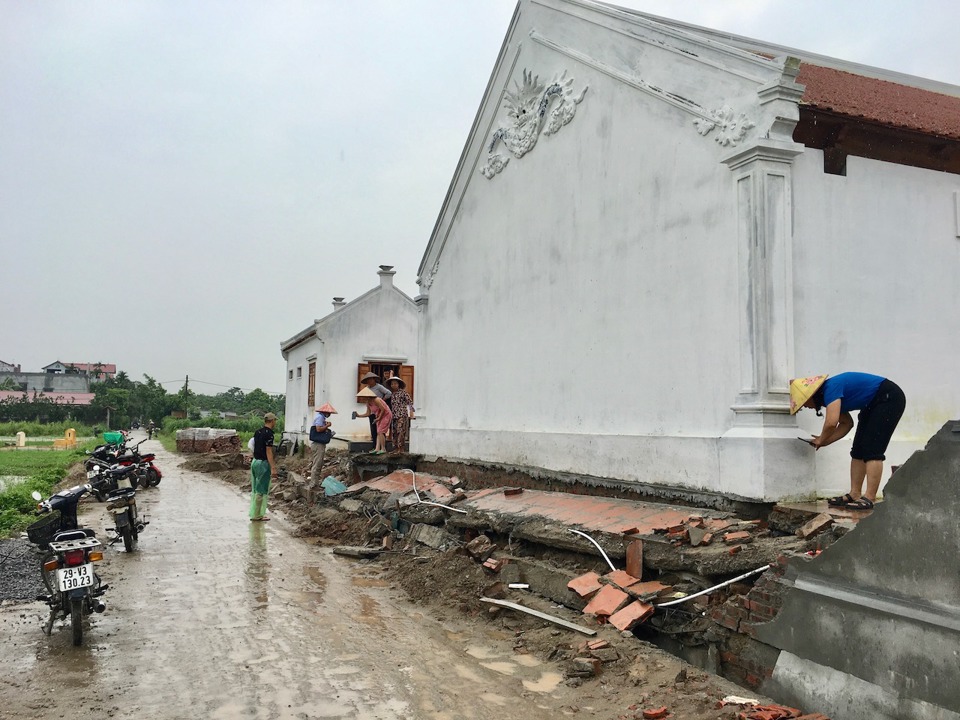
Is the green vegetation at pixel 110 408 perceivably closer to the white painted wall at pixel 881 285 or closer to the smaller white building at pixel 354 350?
the smaller white building at pixel 354 350

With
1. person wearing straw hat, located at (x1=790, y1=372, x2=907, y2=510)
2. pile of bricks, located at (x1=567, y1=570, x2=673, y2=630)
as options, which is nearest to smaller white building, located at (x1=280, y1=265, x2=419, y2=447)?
pile of bricks, located at (x1=567, y1=570, x2=673, y2=630)

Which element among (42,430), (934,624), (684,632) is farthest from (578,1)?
(42,430)

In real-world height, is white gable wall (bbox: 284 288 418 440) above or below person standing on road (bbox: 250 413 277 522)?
above

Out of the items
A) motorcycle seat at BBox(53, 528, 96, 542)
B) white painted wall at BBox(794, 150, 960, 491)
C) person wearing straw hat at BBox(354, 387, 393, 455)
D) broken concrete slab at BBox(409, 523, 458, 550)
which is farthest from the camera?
person wearing straw hat at BBox(354, 387, 393, 455)

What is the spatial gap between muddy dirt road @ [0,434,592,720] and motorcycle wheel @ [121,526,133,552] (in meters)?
0.74

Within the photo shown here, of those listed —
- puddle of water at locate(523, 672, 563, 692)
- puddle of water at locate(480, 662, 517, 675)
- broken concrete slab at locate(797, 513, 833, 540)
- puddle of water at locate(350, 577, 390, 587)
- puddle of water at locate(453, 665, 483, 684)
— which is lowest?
puddle of water at locate(350, 577, 390, 587)

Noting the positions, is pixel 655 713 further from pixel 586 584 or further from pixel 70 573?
pixel 70 573

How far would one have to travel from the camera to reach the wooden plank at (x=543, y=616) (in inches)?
240

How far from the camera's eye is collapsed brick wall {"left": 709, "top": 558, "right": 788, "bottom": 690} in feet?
16.6

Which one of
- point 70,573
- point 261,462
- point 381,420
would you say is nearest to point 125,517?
point 261,462

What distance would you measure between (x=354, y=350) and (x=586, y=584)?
19173 millimetres

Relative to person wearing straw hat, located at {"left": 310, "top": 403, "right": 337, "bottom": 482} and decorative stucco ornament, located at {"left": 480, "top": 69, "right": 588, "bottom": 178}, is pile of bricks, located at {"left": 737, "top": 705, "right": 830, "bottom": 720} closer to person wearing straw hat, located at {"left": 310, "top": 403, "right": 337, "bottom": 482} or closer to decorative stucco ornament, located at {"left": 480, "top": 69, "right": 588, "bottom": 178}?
decorative stucco ornament, located at {"left": 480, "top": 69, "right": 588, "bottom": 178}

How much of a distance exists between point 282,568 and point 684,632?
581 centimetres

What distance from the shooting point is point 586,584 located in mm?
6785
